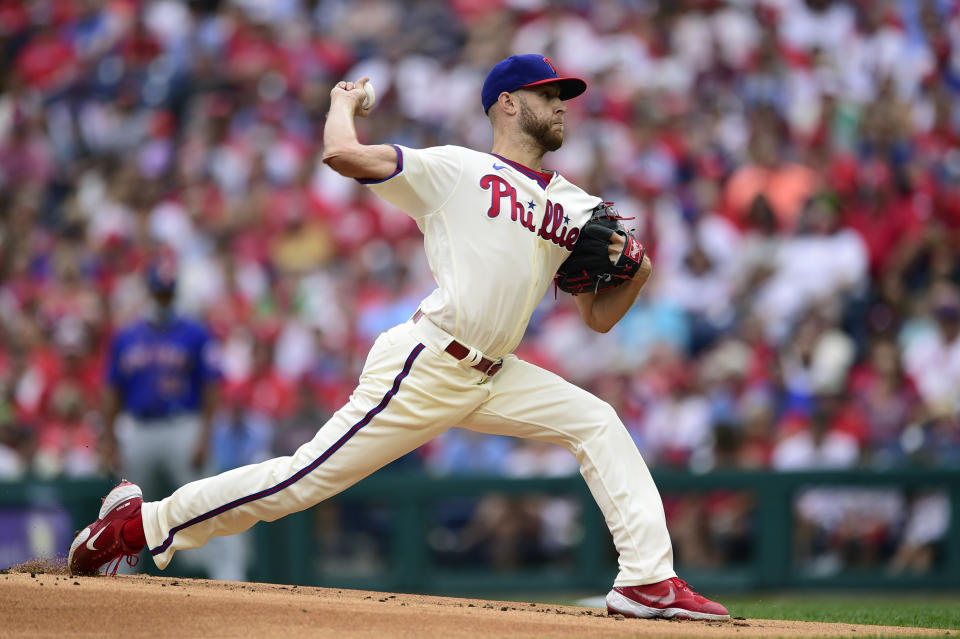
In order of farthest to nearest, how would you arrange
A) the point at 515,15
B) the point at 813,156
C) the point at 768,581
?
the point at 515,15
the point at 813,156
the point at 768,581

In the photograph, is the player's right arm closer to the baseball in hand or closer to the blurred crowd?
the baseball in hand

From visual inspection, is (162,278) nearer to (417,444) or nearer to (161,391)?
(161,391)

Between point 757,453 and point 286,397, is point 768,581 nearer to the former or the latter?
point 757,453

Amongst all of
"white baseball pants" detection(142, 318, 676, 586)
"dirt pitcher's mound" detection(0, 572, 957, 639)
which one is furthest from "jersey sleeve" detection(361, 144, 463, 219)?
"dirt pitcher's mound" detection(0, 572, 957, 639)

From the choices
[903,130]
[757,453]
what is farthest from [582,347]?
[903,130]

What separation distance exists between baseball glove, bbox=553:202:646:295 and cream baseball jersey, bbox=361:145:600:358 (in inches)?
7.8

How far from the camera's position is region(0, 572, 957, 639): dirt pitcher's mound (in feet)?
→ 13.6

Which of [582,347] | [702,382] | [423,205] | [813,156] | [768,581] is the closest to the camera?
[423,205]

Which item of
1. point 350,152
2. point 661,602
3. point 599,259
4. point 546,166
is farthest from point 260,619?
point 546,166

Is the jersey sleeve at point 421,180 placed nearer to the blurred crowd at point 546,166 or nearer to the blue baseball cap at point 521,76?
the blue baseball cap at point 521,76

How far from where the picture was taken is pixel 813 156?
32.8 feet

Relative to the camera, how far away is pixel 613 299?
4.89 metres

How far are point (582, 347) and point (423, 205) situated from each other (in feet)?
16.2

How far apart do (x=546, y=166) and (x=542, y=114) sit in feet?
18.4
